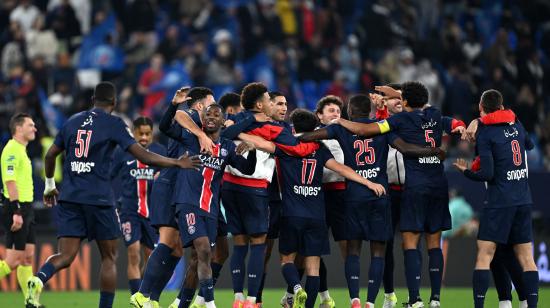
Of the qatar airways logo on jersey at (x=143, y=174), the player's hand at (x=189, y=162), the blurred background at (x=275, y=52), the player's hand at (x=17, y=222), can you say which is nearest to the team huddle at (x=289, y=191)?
the player's hand at (x=189, y=162)

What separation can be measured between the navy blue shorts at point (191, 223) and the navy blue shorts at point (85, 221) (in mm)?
767

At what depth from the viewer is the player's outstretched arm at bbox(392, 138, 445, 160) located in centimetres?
1155

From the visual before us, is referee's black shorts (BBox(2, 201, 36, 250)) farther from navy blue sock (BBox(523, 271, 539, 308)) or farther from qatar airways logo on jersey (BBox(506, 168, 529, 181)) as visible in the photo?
navy blue sock (BBox(523, 271, 539, 308))

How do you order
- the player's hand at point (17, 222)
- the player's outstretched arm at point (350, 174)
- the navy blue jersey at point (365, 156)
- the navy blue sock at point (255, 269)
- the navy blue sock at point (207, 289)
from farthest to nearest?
the player's hand at point (17, 222), the navy blue jersey at point (365, 156), the player's outstretched arm at point (350, 174), the navy blue sock at point (255, 269), the navy blue sock at point (207, 289)

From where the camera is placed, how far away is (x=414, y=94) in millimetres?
11766

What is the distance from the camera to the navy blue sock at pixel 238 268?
11.6 meters

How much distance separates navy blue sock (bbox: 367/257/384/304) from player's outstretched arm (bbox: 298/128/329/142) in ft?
4.91

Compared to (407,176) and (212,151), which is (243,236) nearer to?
(212,151)

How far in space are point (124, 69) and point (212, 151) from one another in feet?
36.4

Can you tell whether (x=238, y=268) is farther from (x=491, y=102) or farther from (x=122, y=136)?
(x=491, y=102)

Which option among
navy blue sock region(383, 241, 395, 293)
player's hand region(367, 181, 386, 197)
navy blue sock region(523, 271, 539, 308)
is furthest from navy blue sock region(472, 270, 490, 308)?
player's hand region(367, 181, 386, 197)

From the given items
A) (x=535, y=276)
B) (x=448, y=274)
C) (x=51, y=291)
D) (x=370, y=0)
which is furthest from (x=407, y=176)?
(x=370, y=0)

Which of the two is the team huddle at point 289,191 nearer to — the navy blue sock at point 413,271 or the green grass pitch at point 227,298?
the navy blue sock at point 413,271

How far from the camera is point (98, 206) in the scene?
11.0 m
